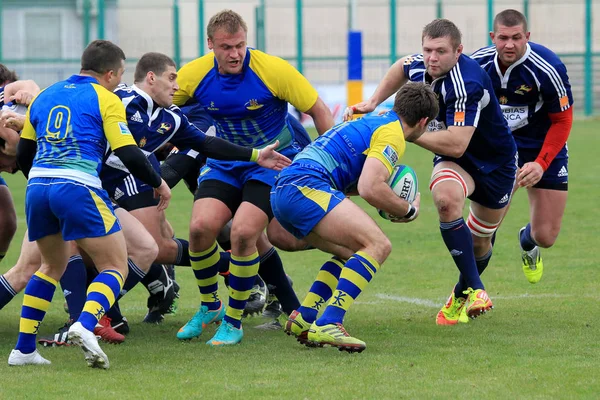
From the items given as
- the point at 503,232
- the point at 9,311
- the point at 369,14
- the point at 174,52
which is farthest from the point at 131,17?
the point at 9,311

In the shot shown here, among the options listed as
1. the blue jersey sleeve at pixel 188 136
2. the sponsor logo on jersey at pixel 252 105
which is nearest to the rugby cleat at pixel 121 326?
the blue jersey sleeve at pixel 188 136

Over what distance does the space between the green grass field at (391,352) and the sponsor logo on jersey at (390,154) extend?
3.70 feet

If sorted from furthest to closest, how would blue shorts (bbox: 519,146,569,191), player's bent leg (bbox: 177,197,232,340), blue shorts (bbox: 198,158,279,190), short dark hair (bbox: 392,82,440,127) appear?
blue shorts (bbox: 519,146,569,191) < blue shorts (bbox: 198,158,279,190) < player's bent leg (bbox: 177,197,232,340) < short dark hair (bbox: 392,82,440,127)

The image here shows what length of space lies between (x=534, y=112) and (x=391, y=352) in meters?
2.88

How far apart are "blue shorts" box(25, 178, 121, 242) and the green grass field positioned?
764 millimetres

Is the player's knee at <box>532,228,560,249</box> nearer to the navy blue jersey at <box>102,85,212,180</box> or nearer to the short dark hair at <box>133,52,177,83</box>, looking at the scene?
the navy blue jersey at <box>102,85,212,180</box>

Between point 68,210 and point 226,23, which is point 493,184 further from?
point 68,210

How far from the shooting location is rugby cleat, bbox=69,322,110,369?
16.8ft

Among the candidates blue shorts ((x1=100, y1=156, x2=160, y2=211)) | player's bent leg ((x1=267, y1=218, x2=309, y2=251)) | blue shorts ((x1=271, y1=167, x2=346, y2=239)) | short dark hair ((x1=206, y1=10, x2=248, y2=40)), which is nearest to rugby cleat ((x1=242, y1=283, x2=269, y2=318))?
player's bent leg ((x1=267, y1=218, x2=309, y2=251))

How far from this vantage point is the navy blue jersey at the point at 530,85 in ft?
24.3

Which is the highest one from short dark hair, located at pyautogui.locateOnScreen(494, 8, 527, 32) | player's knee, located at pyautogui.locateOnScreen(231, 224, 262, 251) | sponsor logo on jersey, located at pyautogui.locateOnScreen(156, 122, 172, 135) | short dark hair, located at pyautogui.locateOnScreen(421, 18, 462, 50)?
short dark hair, located at pyautogui.locateOnScreen(494, 8, 527, 32)

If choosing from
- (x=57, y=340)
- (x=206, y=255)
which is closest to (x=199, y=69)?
(x=206, y=255)

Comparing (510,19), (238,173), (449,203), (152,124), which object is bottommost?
(449,203)

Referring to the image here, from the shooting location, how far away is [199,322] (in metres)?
6.53
